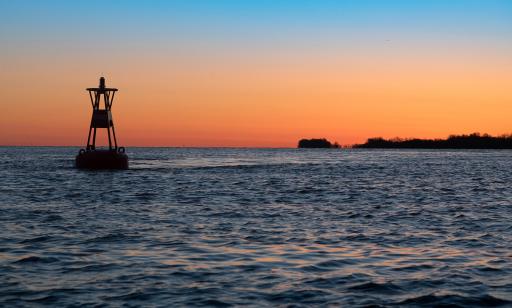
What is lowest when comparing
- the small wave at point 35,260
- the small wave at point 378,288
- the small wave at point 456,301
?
the small wave at point 456,301

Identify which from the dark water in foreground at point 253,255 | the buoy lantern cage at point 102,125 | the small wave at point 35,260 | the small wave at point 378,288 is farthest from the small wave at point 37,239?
the buoy lantern cage at point 102,125

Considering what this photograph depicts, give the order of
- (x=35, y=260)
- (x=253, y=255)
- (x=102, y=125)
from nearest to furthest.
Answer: (x=35, y=260)
(x=253, y=255)
(x=102, y=125)

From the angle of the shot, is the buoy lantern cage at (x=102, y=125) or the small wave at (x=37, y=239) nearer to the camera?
the small wave at (x=37, y=239)

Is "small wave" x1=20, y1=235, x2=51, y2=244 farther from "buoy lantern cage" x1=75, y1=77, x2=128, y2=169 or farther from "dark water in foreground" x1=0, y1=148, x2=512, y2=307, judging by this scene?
"buoy lantern cage" x1=75, y1=77, x2=128, y2=169

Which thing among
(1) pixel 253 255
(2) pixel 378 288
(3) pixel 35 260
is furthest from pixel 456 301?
(3) pixel 35 260

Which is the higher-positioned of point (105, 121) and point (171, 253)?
point (105, 121)

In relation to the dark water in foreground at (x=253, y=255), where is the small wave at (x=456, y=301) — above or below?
below

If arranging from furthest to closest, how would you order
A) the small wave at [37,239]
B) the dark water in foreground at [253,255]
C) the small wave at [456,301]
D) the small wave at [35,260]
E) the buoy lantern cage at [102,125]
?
the buoy lantern cage at [102,125], the small wave at [37,239], the small wave at [35,260], the dark water in foreground at [253,255], the small wave at [456,301]

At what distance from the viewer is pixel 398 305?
31.8ft

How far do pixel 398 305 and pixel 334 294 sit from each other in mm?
1145

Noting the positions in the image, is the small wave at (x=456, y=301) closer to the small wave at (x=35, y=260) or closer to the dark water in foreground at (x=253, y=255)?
the dark water in foreground at (x=253, y=255)

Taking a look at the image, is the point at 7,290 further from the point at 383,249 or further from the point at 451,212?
the point at 451,212

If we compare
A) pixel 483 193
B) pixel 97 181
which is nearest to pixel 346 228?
pixel 483 193

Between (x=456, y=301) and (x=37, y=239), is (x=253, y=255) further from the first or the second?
(x=37, y=239)
